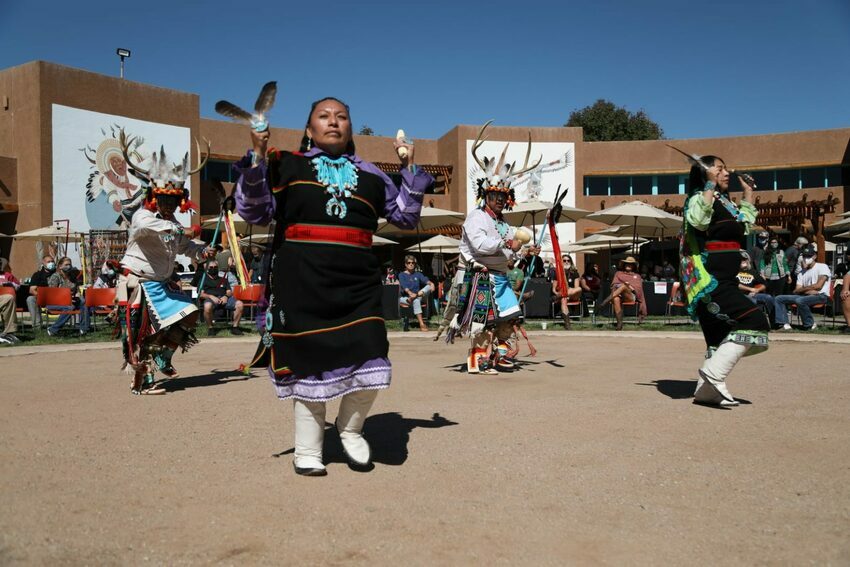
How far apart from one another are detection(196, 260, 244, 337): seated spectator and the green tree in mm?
41078

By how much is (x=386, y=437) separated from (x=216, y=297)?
11.3 metres

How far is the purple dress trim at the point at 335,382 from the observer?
425cm

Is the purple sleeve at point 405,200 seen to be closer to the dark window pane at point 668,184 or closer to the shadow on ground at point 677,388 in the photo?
the shadow on ground at point 677,388

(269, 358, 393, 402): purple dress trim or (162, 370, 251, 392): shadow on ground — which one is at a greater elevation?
(269, 358, 393, 402): purple dress trim

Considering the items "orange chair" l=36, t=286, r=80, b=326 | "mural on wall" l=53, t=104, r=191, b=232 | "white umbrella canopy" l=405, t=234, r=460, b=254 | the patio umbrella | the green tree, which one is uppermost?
the green tree

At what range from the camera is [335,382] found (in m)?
4.27

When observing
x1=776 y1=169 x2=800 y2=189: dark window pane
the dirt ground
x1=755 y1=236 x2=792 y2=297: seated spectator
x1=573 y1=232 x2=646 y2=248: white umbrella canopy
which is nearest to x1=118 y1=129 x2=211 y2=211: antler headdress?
the dirt ground

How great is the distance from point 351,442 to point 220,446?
99 centimetres

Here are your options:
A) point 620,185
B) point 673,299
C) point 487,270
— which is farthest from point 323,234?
point 620,185

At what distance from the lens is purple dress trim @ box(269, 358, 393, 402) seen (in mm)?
4250

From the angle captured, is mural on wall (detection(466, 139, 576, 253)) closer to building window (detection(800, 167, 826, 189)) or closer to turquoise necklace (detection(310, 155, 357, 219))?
building window (detection(800, 167, 826, 189))

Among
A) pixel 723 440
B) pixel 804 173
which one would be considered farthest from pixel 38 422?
pixel 804 173

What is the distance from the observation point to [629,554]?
115 inches

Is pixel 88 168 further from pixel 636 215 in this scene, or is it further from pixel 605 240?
pixel 636 215
